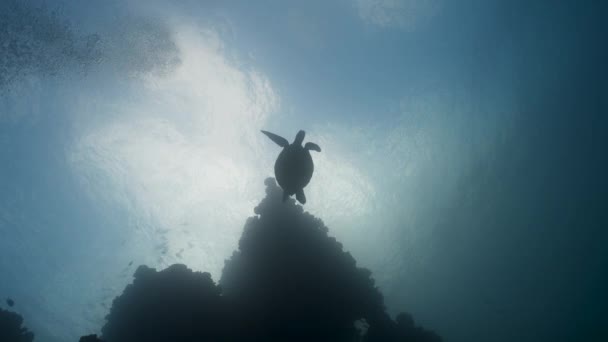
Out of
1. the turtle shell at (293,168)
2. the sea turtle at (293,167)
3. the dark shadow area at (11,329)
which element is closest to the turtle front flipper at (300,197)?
the sea turtle at (293,167)

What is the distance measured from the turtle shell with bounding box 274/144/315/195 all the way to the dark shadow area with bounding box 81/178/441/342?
583 cm

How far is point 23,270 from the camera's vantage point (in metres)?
33.7

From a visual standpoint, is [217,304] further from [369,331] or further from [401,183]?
[401,183]

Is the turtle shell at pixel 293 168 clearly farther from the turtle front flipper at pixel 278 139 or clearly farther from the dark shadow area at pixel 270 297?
the dark shadow area at pixel 270 297

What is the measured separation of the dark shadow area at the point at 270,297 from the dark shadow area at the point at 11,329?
8.03 meters

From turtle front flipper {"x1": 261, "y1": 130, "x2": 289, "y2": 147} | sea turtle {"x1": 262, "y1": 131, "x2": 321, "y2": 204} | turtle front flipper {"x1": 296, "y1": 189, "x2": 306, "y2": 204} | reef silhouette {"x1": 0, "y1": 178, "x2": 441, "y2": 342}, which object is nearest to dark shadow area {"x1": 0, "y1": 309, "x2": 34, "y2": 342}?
reef silhouette {"x1": 0, "y1": 178, "x2": 441, "y2": 342}

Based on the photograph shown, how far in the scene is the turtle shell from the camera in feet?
27.1

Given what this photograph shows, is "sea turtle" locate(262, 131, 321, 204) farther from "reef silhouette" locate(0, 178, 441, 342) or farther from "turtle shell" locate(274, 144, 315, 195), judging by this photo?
"reef silhouette" locate(0, 178, 441, 342)

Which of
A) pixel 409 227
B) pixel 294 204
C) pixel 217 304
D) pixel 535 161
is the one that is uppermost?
pixel 535 161

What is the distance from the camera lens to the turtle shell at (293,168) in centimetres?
826

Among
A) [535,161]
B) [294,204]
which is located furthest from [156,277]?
[535,161]

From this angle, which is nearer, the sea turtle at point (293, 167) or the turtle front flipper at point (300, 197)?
the sea turtle at point (293, 167)

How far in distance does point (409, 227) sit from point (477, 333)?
3715cm

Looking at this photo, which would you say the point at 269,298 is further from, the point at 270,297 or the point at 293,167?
the point at 293,167
